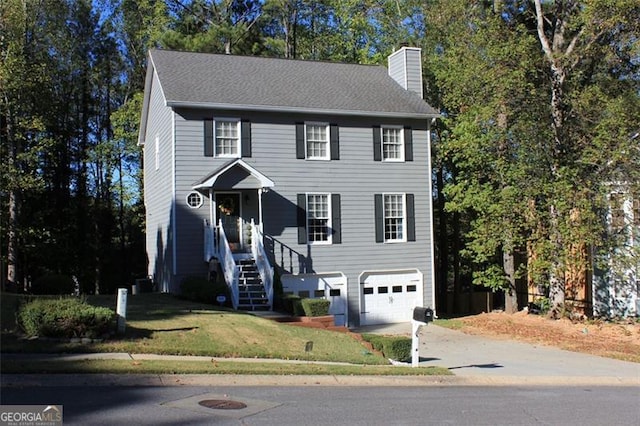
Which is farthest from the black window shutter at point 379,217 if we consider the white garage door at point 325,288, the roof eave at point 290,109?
the roof eave at point 290,109

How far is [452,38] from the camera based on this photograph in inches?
943

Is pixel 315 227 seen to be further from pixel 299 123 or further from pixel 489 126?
pixel 489 126

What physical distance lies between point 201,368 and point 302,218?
13245mm

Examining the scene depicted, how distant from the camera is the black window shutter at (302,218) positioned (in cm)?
2255

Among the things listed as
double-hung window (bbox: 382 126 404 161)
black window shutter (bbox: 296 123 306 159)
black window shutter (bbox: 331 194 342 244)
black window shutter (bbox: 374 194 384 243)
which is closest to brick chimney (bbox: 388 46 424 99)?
double-hung window (bbox: 382 126 404 161)

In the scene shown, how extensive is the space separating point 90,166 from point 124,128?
5748 millimetres

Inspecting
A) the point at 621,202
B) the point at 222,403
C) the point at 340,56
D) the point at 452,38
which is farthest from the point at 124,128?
the point at 222,403

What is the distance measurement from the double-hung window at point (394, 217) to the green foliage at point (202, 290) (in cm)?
773

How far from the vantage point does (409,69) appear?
86.3 feet

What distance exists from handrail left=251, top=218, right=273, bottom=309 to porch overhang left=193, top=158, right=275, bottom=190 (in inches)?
53.1

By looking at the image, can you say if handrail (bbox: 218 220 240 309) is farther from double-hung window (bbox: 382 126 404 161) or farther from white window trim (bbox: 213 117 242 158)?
double-hung window (bbox: 382 126 404 161)

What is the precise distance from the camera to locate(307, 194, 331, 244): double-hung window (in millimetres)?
22891

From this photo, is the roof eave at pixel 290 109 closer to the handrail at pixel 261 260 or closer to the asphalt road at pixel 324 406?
the handrail at pixel 261 260

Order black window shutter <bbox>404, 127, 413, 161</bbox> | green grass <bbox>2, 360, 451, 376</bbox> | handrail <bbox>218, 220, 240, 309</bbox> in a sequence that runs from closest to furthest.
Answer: green grass <bbox>2, 360, 451, 376</bbox>, handrail <bbox>218, 220, 240, 309</bbox>, black window shutter <bbox>404, 127, 413, 161</bbox>
